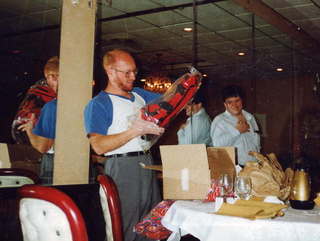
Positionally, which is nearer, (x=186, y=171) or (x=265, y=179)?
(x=265, y=179)

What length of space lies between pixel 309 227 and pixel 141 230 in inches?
33.6

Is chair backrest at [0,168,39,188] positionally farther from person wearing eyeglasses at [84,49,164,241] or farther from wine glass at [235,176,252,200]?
wine glass at [235,176,252,200]

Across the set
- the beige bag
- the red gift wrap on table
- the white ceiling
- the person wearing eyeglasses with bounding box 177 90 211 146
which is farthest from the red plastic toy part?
the person wearing eyeglasses with bounding box 177 90 211 146

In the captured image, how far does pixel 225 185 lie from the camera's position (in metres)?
1.74

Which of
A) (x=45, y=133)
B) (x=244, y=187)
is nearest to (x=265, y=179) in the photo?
(x=244, y=187)

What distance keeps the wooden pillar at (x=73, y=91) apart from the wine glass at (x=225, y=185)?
1.16m

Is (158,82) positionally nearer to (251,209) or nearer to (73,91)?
(73,91)

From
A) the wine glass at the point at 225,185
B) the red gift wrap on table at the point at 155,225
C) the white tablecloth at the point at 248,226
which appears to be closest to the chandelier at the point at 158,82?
the red gift wrap on table at the point at 155,225

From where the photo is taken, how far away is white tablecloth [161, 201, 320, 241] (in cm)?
136

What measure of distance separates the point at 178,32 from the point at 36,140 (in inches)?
139

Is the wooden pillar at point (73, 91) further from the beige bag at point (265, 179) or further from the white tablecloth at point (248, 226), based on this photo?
the beige bag at point (265, 179)

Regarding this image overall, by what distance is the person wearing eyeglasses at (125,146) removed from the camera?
2219 millimetres

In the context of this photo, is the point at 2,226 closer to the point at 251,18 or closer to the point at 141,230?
the point at 141,230

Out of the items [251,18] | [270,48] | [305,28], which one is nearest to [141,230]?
[251,18]
